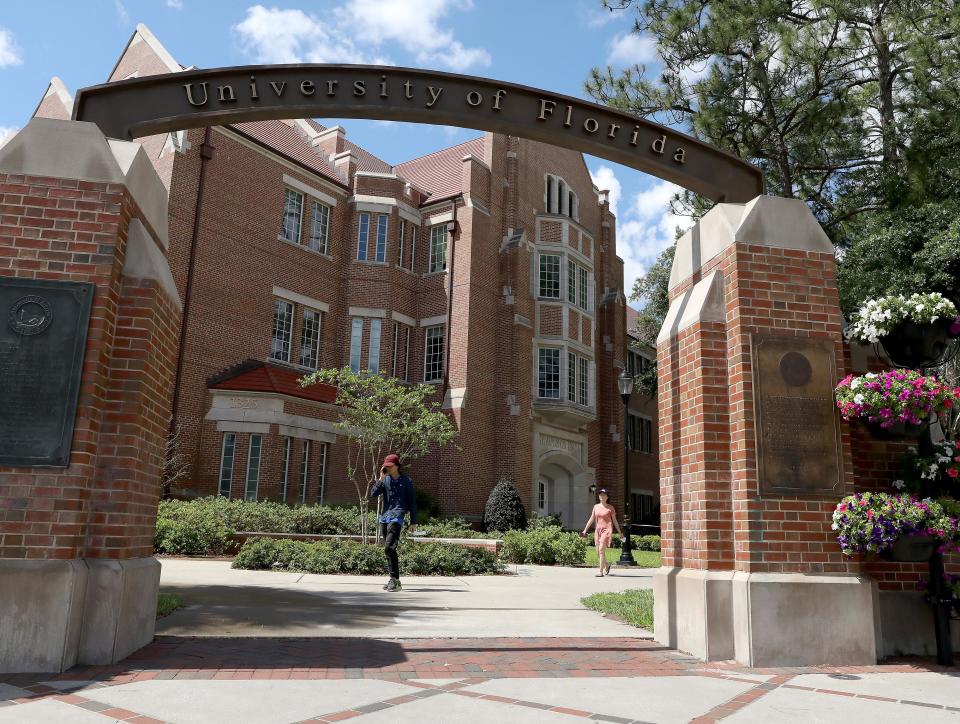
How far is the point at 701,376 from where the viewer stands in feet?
20.0

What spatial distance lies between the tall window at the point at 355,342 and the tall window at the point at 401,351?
3.95ft

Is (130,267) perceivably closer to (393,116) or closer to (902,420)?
(393,116)

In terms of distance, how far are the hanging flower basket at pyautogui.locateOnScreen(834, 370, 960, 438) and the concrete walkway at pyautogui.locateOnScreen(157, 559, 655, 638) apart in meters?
2.80

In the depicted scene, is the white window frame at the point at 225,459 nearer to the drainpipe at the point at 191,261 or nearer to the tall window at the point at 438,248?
the drainpipe at the point at 191,261

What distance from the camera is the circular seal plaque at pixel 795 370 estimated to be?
5.97 meters

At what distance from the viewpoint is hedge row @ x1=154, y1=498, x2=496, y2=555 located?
583 inches

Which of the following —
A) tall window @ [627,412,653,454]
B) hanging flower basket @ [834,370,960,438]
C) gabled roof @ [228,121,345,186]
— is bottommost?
hanging flower basket @ [834,370,960,438]

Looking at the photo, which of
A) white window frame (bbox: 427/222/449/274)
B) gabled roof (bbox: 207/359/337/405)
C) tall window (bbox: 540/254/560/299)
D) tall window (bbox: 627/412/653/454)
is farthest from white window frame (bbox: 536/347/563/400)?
tall window (bbox: 627/412/653/454)

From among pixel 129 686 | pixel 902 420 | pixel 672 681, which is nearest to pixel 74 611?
pixel 129 686

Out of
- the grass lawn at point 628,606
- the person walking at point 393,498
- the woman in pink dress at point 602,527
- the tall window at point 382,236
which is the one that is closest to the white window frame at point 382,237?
the tall window at point 382,236

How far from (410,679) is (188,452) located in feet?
56.8

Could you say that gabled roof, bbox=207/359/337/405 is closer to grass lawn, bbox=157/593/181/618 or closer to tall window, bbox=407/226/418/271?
tall window, bbox=407/226/418/271

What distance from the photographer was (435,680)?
15.2ft

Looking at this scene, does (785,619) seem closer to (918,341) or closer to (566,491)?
(918,341)
